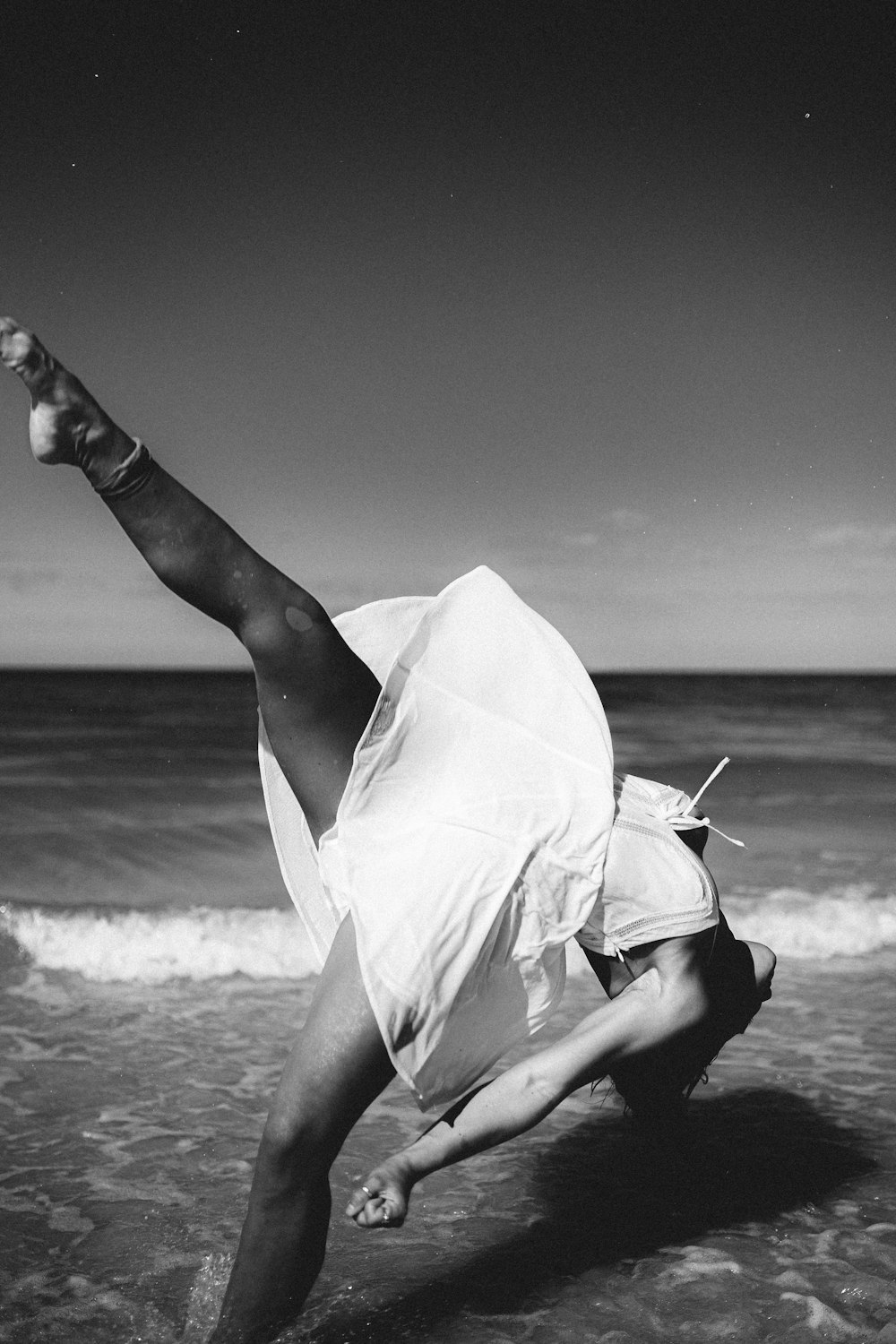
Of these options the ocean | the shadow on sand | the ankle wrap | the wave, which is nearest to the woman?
the ankle wrap

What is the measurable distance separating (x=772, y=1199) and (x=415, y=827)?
2.53 meters

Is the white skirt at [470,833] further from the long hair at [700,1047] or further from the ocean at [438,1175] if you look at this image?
the ocean at [438,1175]

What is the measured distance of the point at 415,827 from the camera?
292 cm

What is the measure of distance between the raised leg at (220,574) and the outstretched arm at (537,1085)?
1010mm

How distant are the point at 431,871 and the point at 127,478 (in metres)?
1.28

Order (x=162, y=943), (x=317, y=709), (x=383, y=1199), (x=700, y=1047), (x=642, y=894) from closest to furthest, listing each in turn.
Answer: (x=383, y=1199)
(x=317, y=709)
(x=642, y=894)
(x=700, y=1047)
(x=162, y=943)

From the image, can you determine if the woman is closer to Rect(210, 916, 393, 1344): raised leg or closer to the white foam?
Rect(210, 916, 393, 1344): raised leg

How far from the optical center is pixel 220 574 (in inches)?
108

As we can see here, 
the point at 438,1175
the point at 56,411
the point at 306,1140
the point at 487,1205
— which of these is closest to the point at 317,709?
the point at 56,411

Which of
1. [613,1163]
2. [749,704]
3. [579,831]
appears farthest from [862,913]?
[749,704]

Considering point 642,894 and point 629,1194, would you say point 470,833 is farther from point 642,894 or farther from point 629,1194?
point 629,1194

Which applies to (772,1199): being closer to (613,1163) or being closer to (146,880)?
(613,1163)

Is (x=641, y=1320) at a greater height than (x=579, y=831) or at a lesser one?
lesser

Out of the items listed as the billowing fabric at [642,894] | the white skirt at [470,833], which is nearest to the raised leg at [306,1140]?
the white skirt at [470,833]
